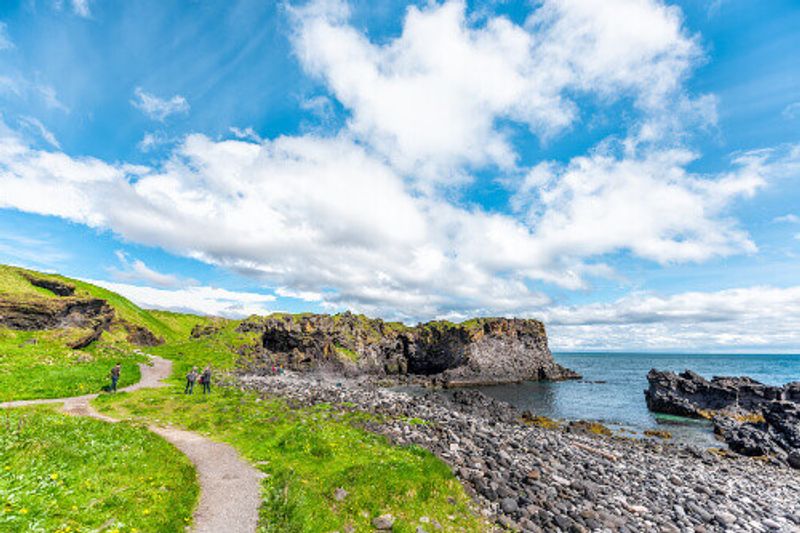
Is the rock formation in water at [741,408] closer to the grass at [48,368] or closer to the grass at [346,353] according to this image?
the grass at [48,368]

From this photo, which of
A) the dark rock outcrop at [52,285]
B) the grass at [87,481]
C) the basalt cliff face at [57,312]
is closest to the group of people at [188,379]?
the grass at [87,481]

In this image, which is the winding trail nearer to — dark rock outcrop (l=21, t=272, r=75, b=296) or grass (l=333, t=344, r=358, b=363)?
dark rock outcrop (l=21, t=272, r=75, b=296)

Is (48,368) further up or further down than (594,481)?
further up

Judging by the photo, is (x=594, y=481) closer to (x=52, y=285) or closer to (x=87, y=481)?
(x=87, y=481)

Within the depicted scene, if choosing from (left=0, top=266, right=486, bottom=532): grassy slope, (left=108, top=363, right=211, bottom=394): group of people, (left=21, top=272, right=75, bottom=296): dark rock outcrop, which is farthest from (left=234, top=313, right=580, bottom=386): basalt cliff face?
(left=0, top=266, right=486, bottom=532): grassy slope

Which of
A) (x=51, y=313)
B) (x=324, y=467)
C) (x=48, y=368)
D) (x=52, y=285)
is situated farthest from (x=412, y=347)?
(x=324, y=467)

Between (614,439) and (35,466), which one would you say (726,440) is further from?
(35,466)

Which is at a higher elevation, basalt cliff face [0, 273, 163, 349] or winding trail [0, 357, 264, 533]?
basalt cliff face [0, 273, 163, 349]

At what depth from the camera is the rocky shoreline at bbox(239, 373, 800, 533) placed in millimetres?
15695

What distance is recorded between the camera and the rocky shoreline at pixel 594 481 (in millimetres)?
15695

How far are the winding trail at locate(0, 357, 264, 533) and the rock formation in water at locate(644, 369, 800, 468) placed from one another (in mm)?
45485

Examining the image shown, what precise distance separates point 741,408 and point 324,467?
219 ft

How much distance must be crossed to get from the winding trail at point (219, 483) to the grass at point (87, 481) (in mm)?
562

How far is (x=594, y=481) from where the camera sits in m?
21.0
